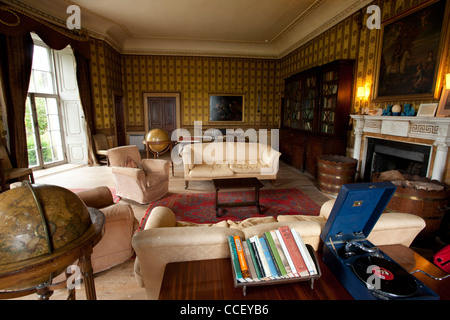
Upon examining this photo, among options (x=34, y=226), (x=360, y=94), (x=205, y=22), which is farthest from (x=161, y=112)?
(x=34, y=226)

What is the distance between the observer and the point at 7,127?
4.75 meters

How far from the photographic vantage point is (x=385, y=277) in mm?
1047

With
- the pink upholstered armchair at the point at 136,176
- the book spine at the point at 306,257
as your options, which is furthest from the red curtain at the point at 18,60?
the book spine at the point at 306,257

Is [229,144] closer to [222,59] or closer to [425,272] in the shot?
[425,272]

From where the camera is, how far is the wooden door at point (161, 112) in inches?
379

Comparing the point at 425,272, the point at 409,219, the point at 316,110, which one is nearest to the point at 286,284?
the point at 425,272

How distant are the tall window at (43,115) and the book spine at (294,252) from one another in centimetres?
768

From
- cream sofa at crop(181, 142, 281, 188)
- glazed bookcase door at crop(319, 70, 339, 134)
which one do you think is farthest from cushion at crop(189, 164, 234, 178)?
glazed bookcase door at crop(319, 70, 339, 134)

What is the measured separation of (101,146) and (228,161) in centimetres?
443

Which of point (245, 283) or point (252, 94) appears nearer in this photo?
point (245, 283)

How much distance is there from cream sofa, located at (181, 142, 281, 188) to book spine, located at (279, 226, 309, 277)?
360cm

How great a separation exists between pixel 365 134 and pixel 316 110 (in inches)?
58.6

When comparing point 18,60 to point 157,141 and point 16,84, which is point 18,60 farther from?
point 157,141

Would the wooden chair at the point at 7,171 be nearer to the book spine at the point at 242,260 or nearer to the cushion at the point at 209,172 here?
the cushion at the point at 209,172
